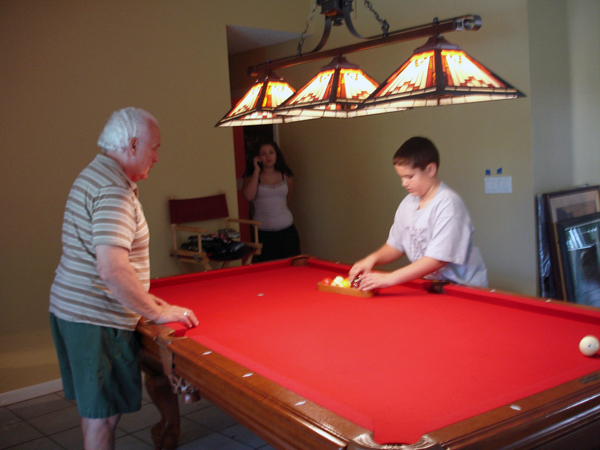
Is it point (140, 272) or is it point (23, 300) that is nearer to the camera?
point (140, 272)

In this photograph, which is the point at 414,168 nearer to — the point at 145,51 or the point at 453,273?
the point at 453,273

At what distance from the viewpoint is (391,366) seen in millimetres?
1528

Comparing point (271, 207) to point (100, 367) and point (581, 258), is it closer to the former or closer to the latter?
point (581, 258)

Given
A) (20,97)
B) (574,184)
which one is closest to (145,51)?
(20,97)

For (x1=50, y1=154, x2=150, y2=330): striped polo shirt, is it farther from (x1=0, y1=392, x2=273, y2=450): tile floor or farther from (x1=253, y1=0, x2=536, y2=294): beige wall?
(x1=253, y1=0, x2=536, y2=294): beige wall

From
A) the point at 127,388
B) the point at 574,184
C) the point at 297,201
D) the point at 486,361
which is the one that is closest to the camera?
the point at 486,361

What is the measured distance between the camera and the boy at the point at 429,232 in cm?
241

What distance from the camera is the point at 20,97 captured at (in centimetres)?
355

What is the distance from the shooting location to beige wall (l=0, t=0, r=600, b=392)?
11.7 feet

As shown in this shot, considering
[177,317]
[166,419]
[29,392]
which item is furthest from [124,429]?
[177,317]

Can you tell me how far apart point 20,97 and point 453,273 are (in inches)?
117

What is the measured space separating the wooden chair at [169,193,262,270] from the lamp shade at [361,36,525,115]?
2.43 meters

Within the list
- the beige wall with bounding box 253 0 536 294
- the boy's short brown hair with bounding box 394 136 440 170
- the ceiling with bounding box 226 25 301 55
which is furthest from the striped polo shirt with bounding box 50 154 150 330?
the ceiling with bounding box 226 25 301 55

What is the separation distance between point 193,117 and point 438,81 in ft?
9.61
